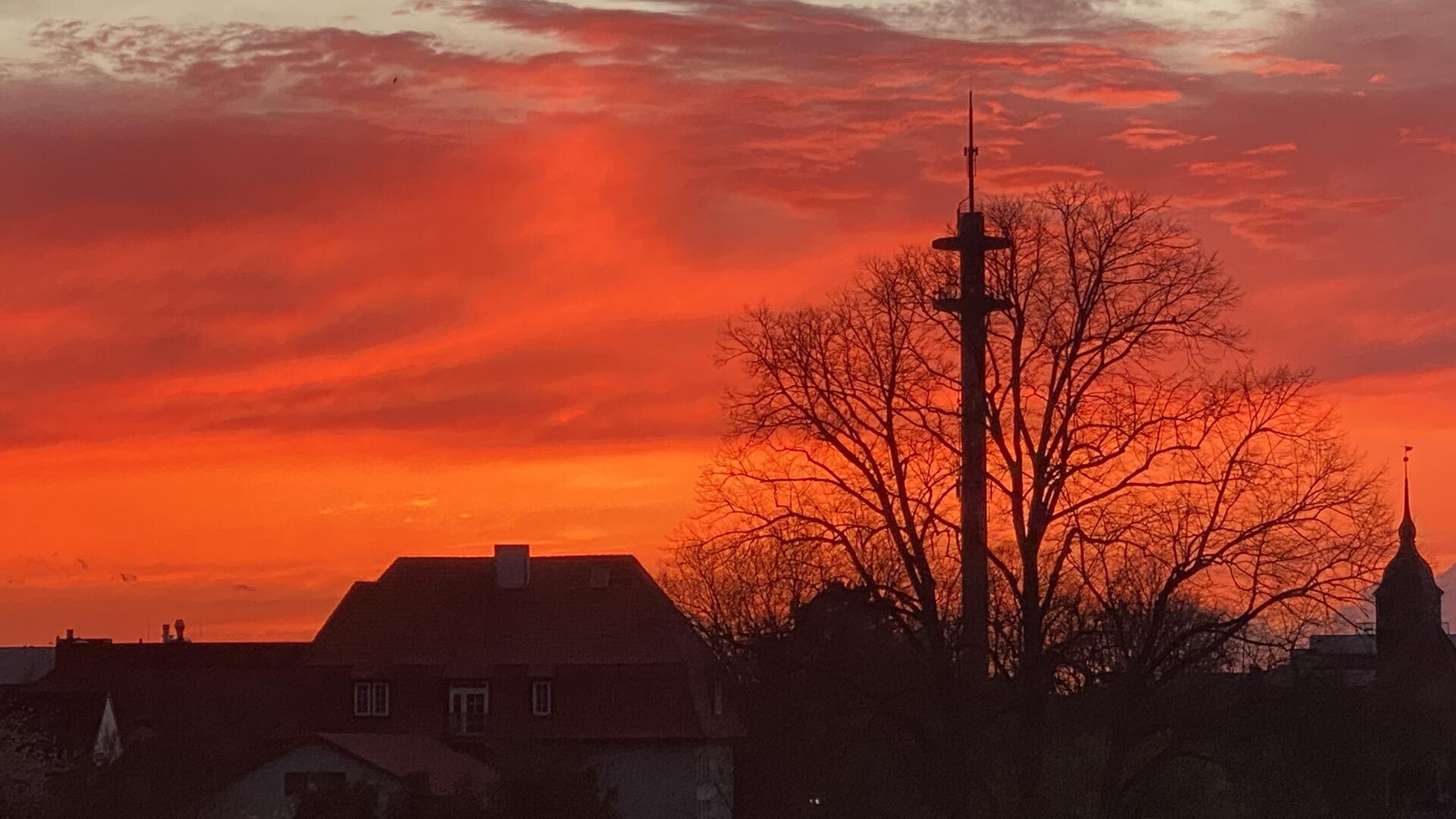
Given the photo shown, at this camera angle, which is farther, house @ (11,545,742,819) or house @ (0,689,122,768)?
house @ (0,689,122,768)

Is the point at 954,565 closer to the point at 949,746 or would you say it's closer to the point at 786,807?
the point at 949,746

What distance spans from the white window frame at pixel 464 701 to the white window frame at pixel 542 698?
5.66ft

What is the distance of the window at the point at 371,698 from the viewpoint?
2918 inches

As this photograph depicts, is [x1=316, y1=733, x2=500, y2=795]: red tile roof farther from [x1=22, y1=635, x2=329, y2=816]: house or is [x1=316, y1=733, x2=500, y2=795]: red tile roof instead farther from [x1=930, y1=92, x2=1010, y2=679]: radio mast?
[x1=930, y1=92, x2=1010, y2=679]: radio mast

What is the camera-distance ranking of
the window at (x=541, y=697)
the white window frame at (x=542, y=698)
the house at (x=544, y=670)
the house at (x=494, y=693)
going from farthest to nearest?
the window at (x=541, y=697), the white window frame at (x=542, y=698), the house at (x=544, y=670), the house at (x=494, y=693)

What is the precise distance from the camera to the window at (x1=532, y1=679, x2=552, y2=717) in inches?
2857

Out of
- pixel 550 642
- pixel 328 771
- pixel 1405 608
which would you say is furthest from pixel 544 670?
pixel 1405 608

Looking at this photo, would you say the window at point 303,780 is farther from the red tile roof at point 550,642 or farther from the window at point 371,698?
the window at point 371,698

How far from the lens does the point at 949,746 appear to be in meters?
38.8

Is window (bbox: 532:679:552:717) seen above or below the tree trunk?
above

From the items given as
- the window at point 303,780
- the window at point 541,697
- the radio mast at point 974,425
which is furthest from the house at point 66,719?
the radio mast at point 974,425

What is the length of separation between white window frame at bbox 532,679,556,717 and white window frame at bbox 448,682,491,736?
172cm

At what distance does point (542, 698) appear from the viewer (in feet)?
239

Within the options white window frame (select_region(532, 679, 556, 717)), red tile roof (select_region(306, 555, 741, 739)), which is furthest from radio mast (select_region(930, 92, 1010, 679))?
white window frame (select_region(532, 679, 556, 717))
